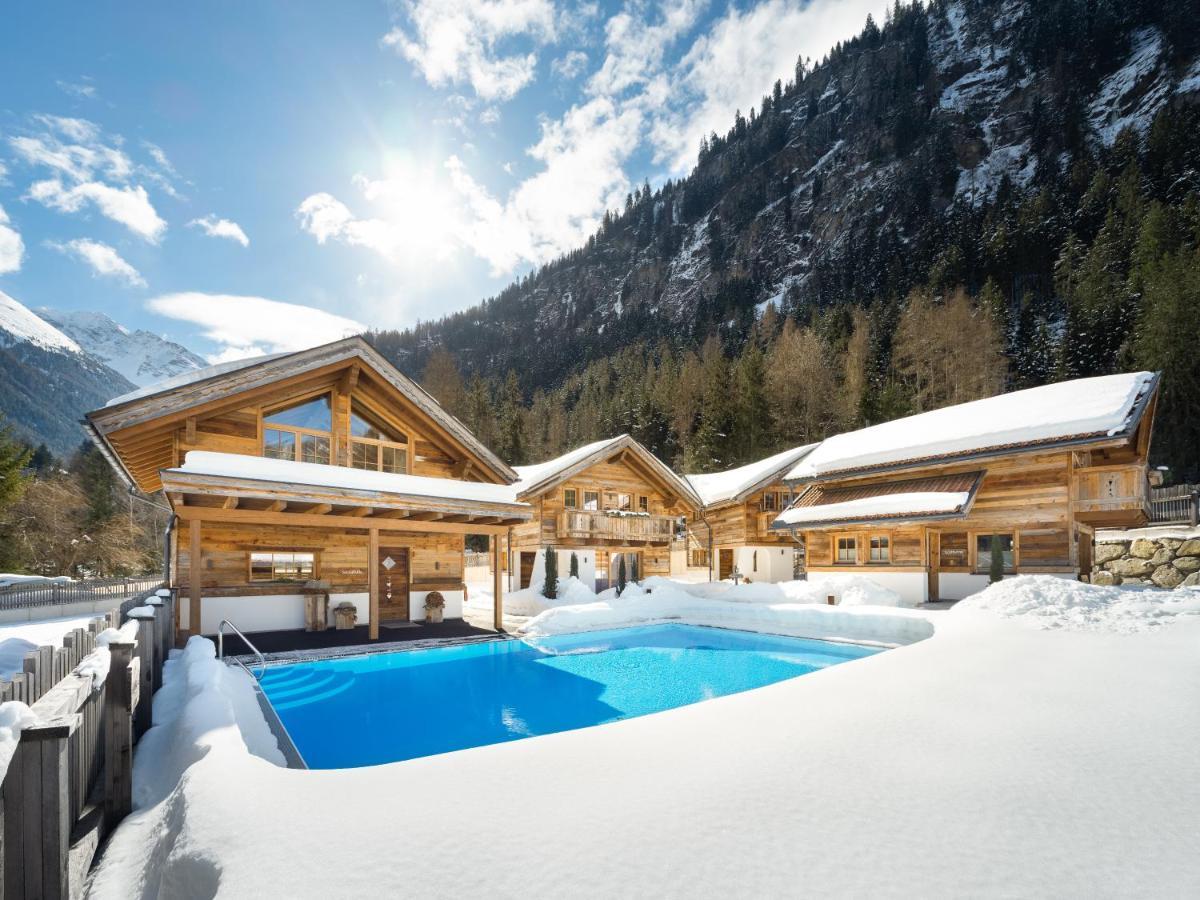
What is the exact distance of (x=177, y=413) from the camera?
39.3 feet

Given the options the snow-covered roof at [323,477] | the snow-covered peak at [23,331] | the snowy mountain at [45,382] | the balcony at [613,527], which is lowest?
the balcony at [613,527]

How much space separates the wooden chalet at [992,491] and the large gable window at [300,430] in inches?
605

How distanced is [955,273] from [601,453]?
52.4 m

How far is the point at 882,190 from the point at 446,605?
9814 centimetres

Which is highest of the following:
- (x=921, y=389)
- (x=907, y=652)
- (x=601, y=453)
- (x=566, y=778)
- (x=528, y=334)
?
(x=528, y=334)

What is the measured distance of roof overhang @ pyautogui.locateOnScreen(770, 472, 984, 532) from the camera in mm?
16438

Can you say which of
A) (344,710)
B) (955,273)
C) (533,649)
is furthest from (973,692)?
(955,273)

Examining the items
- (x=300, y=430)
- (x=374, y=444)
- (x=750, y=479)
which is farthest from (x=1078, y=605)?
(x=750, y=479)

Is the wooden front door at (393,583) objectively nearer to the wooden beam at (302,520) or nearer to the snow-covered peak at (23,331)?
the wooden beam at (302,520)

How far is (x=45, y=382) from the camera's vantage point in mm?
128500

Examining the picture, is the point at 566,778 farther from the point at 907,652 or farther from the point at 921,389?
the point at 921,389

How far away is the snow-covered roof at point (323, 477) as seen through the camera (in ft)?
34.6

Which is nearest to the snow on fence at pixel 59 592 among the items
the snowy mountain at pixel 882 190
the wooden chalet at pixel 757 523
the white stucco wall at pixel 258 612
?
the white stucco wall at pixel 258 612

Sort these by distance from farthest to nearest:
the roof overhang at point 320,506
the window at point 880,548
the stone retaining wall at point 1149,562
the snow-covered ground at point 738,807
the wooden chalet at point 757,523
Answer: the wooden chalet at point 757,523 < the window at point 880,548 < the stone retaining wall at point 1149,562 < the roof overhang at point 320,506 < the snow-covered ground at point 738,807
